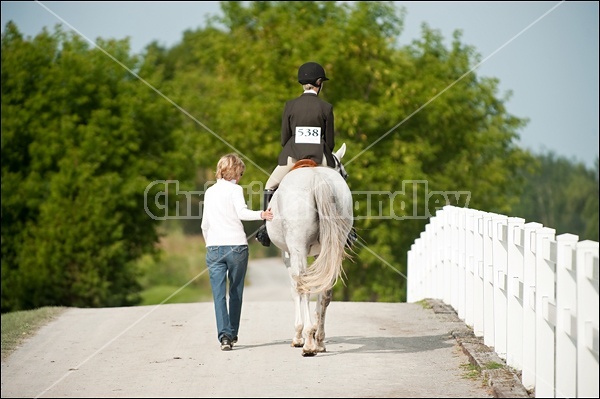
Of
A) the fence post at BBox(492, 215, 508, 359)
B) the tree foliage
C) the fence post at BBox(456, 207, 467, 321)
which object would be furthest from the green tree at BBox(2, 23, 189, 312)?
the fence post at BBox(492, 215, 508, 359)

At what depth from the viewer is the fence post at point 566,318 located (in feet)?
21.4

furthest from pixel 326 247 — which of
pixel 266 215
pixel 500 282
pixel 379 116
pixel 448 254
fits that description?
pixel 379 116

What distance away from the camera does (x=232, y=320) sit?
10.4 metres

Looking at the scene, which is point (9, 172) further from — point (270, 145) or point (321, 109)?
point (321, 109)

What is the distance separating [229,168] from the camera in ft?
33.6

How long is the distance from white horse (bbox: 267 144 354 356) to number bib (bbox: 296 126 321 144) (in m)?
0.39

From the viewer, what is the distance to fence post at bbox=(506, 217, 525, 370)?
27.4 ft

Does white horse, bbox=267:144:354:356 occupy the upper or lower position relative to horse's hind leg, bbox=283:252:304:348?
upper

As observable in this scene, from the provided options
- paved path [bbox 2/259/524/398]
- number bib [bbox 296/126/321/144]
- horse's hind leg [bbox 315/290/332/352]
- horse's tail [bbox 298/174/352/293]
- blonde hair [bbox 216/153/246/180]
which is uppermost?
number bib [bbox 296/126/321/144]

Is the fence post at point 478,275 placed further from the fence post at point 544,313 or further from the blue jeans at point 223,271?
the fence post at point 544,313

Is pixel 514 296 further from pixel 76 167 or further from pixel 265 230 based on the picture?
pixel 76 167

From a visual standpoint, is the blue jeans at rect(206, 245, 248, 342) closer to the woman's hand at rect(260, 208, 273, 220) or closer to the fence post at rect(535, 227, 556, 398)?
the woman's hand at rect(260, 208, 273, 220)

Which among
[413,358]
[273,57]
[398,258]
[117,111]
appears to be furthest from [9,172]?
[413,358]

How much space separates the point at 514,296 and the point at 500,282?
660 millimetres
